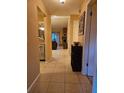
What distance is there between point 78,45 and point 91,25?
115 cm
